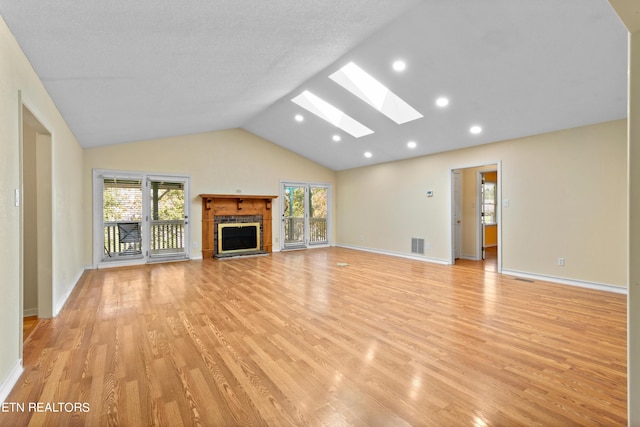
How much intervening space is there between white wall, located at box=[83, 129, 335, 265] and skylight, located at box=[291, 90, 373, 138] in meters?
2.47

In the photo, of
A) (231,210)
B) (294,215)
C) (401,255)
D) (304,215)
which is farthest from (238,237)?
(401,255)

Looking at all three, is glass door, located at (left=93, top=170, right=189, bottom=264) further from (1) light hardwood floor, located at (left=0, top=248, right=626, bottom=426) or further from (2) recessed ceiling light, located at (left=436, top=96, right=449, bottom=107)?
(2) recessed ceiling light, located at (left=436, top=96, right=449, bottom=107)

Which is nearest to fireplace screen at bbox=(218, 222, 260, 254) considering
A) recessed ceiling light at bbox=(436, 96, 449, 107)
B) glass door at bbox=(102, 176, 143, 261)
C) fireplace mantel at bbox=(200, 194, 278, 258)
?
fireplace mantel at bbox=(200, 194, 278, 258)

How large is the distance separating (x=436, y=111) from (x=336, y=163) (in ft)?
13.1

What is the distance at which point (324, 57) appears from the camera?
3.76 meters

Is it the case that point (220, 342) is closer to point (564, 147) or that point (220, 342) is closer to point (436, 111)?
point (436, 111)

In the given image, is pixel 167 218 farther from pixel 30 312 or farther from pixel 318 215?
pixel 318 215

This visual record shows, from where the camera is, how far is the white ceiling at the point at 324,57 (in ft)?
7.34

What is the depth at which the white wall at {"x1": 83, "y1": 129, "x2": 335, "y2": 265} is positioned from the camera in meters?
6.14

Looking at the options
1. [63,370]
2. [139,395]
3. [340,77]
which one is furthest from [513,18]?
[63,370]

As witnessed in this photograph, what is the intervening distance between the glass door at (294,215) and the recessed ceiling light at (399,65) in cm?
500

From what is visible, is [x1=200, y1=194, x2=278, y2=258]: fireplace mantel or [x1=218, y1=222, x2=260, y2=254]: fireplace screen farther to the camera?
[x1=218, y1=222, x2=260, y2=254]: fireplace screen

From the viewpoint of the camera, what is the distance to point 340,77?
15.3 feet

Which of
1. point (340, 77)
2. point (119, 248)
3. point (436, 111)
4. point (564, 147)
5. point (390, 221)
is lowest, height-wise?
point (119, 248)
